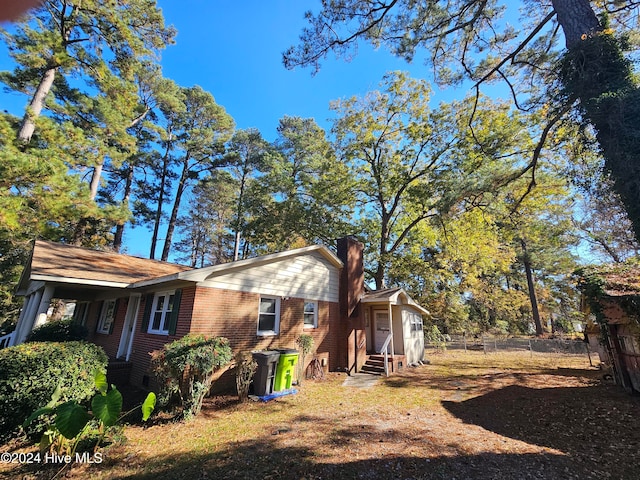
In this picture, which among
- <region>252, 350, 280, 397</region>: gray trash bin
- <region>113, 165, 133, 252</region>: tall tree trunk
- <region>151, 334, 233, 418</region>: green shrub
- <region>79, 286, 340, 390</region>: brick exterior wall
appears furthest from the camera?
<region>113, 165, 133, 252</region>: tall tree trunk

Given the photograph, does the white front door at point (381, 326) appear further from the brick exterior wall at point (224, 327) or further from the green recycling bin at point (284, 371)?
the green recycling bin at point (284, 371)

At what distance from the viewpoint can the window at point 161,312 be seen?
8547 mm

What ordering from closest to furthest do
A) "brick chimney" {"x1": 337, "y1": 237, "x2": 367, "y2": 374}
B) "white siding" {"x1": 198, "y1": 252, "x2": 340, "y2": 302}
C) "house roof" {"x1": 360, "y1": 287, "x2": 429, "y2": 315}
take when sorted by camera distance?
"white siding" {"x1": 198, "y1": 252, "x2": 340, "y2": 302} < "brick chimney" {"x1": 337, "y1": 237, "x2": 367, "y2": 374} < "house roof" {"x1": 360, "y1": 287, "x2": 429, "y2": 315}

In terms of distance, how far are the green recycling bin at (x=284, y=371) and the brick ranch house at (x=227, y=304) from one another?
1191mm

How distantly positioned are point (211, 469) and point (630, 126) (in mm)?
8157

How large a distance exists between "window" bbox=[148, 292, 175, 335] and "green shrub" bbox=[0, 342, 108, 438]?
2.79m

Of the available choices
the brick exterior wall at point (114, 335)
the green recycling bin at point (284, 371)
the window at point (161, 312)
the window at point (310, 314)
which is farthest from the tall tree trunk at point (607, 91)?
the brick exterior wall at point (114, 335)

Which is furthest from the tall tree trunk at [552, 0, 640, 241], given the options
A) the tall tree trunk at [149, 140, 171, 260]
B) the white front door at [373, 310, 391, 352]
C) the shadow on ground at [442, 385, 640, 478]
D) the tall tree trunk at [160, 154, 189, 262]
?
the tall tree trunk at [149, 140, 171, 260]

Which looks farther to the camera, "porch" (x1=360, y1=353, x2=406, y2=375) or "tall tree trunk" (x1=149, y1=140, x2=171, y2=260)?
"tall tree trunk" (x1=149, y1=140, x2=171, y2=260)

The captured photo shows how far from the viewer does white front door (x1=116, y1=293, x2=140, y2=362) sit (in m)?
9.73

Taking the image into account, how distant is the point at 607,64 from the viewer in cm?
482

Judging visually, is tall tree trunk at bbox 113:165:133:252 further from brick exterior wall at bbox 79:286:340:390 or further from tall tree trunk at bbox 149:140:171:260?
brick exterior wall at bbox 79:286:340:390

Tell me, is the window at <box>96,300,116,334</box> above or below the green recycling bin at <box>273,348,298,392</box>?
above

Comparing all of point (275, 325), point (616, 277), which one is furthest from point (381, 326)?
point (616, 277)
